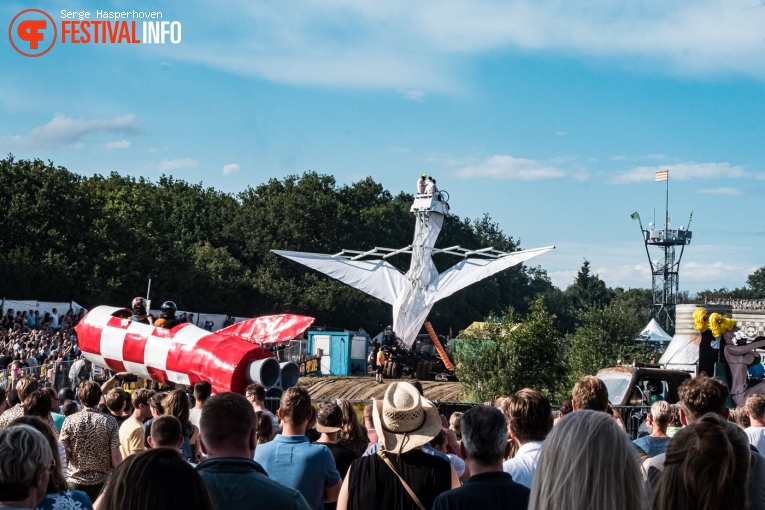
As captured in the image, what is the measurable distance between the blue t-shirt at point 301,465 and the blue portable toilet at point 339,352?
114 ft

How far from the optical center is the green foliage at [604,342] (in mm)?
34156

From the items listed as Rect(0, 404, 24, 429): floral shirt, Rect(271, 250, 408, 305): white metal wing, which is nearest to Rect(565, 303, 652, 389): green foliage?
Rect(271, 250, 408, 305): white metal wing

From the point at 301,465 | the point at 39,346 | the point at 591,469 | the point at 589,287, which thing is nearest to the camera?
the point at 591,469

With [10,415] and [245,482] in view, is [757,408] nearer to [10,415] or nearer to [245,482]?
[245,482]

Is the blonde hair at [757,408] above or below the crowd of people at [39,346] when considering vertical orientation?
above

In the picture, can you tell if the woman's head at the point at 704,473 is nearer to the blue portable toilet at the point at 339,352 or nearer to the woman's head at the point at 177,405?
the woman's head at the point at 177,405

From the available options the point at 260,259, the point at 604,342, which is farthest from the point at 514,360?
the point at 260,259

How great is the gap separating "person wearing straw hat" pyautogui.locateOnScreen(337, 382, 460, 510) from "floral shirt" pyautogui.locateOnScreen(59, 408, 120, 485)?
9.47ft

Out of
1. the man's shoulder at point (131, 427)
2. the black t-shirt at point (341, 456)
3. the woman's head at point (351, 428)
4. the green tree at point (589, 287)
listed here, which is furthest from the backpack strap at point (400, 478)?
the green tree at point (589, 287)

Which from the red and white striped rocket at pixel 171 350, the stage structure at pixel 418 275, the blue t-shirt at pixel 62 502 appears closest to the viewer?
the blue t-shirt at pixel 62 502

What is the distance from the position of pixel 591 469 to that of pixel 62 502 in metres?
2.62

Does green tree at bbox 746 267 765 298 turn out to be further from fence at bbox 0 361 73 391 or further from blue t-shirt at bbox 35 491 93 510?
blue t-shirt at bbox 35 491 93 510

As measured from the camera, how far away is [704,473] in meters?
3.42

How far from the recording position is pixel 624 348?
34.6 m
